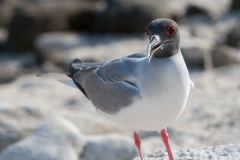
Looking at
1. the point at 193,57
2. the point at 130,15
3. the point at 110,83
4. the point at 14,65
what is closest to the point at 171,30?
the point at 110,83

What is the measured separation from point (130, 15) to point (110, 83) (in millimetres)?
11322

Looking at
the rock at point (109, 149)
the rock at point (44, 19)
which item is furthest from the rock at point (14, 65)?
the rock at point (109, 149)

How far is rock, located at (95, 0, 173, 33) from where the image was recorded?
1599 centimetres

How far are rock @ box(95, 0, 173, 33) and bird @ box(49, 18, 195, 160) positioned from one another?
11045 millimetres

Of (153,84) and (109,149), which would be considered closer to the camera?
(153,84)

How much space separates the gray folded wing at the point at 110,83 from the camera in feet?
15.6

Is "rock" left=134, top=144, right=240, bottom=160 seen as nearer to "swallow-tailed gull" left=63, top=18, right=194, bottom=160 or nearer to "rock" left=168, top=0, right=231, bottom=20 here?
"swallow-tailed gull" left=63, top=18, right=194, bottom=160

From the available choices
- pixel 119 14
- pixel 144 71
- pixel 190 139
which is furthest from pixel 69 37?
pixel 144 71

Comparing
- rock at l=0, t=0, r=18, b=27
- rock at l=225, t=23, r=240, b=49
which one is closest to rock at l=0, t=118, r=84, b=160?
rock at l=225, t=23, r=240, b=49

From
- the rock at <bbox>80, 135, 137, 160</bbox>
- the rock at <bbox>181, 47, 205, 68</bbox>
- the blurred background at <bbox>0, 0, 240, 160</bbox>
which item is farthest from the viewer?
the rock at <bbox>181, 47, 205, 68</bbox>

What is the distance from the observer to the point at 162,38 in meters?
4.39

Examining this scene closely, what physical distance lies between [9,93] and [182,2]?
8775 millimetres

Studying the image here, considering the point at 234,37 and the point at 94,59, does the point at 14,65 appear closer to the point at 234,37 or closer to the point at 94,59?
the point at 94,59

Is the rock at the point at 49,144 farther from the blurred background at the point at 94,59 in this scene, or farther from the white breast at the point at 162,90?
the white breast at the point at 162,90
